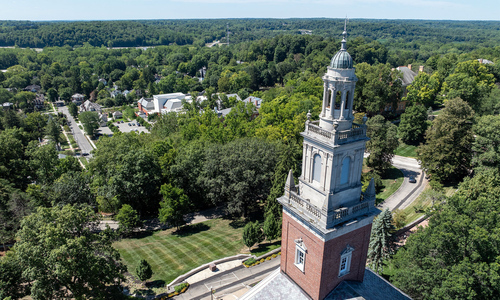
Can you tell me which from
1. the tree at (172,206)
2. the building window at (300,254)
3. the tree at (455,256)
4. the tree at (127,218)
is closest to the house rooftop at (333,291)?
the building window at (300,254)

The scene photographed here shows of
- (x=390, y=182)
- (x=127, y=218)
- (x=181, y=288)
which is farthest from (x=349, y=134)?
(x=390, y=182)

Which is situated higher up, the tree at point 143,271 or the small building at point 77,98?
the tree at point 143,271

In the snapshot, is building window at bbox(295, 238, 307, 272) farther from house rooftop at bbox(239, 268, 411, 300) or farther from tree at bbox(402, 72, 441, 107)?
tree at bbox(402, 72, 441, 107)

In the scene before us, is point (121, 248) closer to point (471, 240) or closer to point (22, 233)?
point (22, 233)

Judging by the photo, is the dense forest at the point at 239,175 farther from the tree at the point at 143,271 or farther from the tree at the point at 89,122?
the tree at the point at 89,122

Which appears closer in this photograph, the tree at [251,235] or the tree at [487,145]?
the tree at [251,235]
